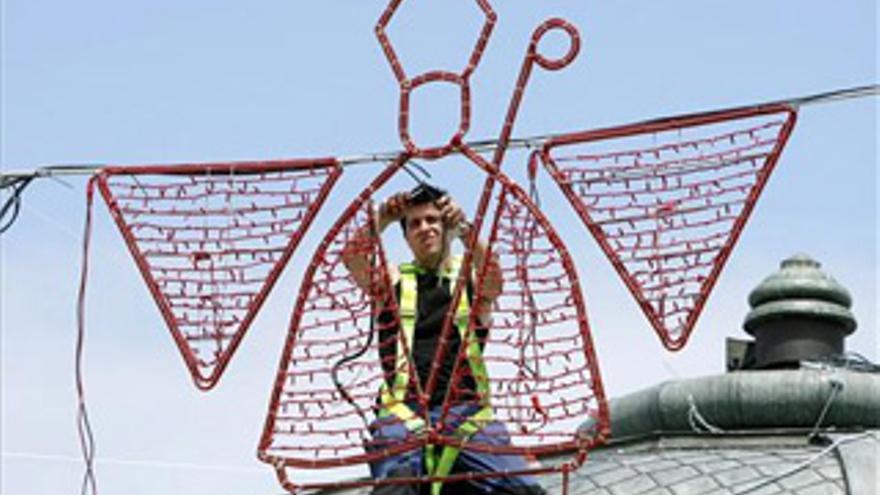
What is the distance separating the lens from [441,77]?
10773 millimetres

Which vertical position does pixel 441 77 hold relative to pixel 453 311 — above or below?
above

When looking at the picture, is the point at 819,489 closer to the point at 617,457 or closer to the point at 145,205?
the point at 617,457

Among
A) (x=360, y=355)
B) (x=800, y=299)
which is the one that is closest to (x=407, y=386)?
(x=360, y=355)

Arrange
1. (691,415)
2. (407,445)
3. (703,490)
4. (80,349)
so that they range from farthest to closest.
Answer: (691,415), (703,490), (80,349), (407,445)

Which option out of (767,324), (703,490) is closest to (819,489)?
(703,490)

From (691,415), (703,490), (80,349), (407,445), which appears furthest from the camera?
(691,415)

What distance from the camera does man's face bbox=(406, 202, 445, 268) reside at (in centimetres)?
1112

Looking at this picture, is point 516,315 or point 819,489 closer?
point 516,315

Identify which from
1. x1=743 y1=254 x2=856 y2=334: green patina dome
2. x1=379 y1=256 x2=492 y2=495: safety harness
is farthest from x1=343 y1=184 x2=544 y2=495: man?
x1=743 y1=254 x2=856 y2=334: green patina dome

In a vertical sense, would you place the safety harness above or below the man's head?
below

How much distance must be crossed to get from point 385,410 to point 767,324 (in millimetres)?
19816

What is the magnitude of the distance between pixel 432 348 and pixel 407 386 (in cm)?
33

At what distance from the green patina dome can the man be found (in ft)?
63.2

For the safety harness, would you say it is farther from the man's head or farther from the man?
the man's head
